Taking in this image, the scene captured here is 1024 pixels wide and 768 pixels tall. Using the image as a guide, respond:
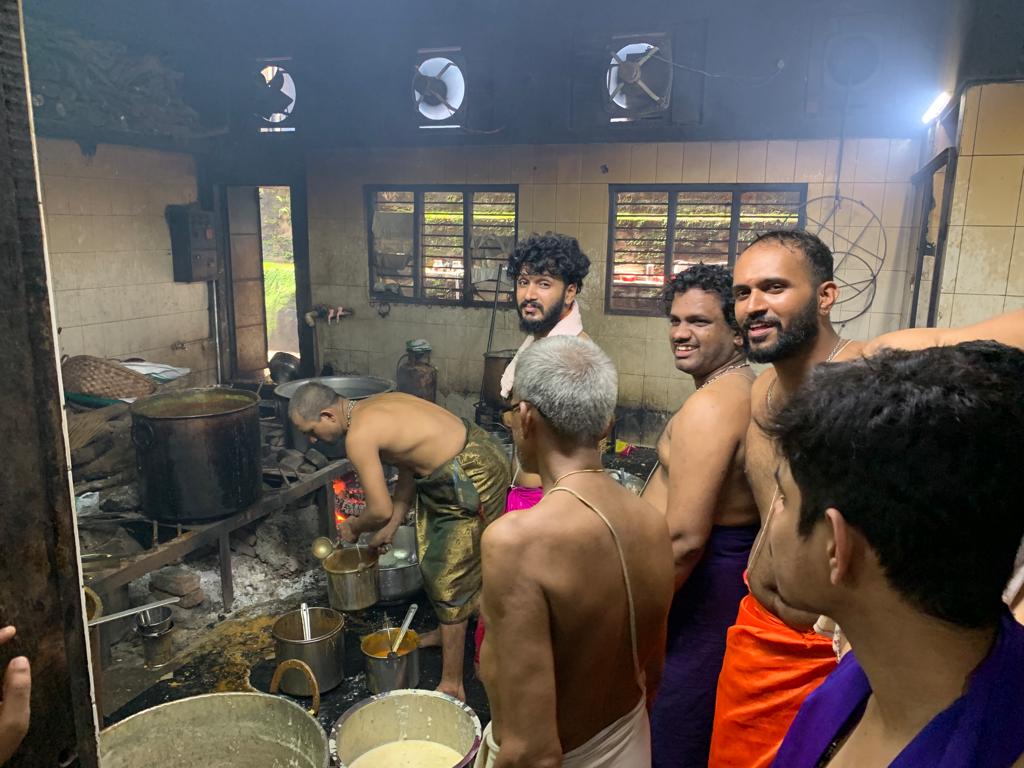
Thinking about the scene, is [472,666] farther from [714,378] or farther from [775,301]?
[775,301]

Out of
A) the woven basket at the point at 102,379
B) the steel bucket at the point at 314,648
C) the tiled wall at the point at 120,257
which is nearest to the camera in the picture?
the steel bucket at the point at 314,648

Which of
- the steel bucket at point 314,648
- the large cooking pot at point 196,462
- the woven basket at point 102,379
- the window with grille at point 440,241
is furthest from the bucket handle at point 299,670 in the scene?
the window with grille at point 440,241

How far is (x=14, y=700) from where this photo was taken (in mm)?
1393

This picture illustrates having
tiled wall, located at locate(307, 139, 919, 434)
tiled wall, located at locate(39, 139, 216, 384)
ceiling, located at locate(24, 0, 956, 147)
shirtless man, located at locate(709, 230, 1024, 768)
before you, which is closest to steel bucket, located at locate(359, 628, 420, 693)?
shirtless man, located at locate(709, 230, 1024, 768)

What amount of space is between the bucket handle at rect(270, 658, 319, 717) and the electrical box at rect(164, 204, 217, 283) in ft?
22.2

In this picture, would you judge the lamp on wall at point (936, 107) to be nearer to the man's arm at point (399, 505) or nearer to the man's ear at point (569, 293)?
the man's ear at point (569, 293)

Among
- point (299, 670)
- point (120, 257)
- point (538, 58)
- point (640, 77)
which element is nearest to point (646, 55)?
point (640, 77)

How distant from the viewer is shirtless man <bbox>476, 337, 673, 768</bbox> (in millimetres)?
1832

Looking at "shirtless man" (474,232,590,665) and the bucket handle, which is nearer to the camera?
the bucket handle

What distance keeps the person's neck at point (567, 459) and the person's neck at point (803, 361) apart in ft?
3.16

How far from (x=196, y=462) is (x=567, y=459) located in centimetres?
325

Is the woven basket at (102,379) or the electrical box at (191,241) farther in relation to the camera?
the electrical box at (191,241)

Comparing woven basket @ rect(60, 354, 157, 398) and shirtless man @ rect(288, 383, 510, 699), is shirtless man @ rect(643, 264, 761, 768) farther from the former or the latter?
woven basket @ rect(60, 354, 157, 398)

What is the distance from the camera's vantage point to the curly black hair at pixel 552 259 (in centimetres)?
411
